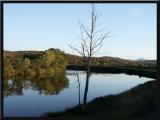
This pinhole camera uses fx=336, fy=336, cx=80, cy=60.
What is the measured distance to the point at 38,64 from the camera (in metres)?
39.3

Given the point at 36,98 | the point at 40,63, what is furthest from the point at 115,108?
the point at 40,63

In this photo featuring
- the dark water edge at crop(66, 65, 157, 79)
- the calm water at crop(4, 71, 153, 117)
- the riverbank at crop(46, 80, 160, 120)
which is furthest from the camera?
the dark water edge at crop(66, 65, 157, 79)

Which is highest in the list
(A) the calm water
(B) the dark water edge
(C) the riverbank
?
(B) the dark water edge

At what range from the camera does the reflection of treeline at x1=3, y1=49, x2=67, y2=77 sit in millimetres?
37612

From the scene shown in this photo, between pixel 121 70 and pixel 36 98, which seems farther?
pixel 121 70

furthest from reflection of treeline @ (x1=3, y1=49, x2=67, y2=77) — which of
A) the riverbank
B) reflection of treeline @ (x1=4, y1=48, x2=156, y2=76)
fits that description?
the riverbank

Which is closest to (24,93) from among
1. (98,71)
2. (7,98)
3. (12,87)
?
(7,98)

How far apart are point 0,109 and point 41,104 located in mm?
15545

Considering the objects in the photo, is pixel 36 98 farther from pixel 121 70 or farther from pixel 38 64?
pixel 121 70

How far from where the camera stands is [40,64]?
129 ft

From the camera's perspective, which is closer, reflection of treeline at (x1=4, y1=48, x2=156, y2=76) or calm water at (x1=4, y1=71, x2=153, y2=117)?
calm water at (x1=4, y1=71, x2=153, y2=117)

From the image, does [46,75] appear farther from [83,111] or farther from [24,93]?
[83,111]

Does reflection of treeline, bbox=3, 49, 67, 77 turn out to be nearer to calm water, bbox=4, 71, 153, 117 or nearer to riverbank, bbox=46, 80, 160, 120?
calm water, bbox=4, 71, 153, 117

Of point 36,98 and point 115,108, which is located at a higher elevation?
point 115,108
